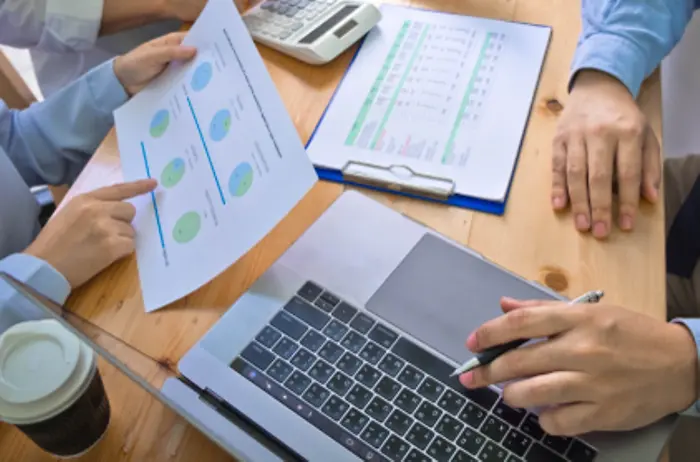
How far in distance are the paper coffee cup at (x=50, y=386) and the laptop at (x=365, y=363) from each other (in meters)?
0.06

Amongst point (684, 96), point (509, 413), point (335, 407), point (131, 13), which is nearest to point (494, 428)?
point (509, 413)

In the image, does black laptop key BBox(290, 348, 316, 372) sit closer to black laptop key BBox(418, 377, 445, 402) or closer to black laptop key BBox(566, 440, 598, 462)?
black laptop key BBox(418, 377, 445, 402)

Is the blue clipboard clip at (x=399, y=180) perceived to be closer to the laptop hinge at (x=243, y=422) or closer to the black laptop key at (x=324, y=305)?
the black laptop key at (x=324, y=305)

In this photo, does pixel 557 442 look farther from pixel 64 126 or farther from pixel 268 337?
pixel 64 126

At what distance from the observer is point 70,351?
47 cm

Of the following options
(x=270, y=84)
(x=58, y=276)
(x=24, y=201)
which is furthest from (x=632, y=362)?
(x=24, y=201)

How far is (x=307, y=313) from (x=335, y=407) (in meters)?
0.09

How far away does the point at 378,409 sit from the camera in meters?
0.48

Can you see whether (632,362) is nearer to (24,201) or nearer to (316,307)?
(316,307)

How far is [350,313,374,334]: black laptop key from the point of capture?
1.73 feet

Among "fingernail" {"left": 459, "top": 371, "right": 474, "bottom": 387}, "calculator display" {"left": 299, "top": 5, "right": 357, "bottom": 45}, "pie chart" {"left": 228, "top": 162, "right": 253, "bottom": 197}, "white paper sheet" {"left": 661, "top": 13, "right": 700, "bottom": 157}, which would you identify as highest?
"calculator display" {"left": 299, "top": 5, "right": 357, "bottom": 45}

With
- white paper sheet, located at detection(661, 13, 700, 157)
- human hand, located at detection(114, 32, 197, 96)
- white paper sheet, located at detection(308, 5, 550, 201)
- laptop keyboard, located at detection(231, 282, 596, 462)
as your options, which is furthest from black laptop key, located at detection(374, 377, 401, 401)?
white paper sheet, located at detection(661, 13, 700, 157)

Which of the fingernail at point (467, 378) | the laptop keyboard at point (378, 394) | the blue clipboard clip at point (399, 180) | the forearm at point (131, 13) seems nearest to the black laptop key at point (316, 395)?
the laptop keyboard at point (378, 394)

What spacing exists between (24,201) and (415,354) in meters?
0.57
